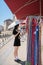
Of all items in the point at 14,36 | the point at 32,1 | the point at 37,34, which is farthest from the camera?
the point at 32,1

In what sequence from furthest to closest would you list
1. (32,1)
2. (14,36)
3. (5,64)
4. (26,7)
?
1. (26,7)
2. (32,1)
3. (14,36)
4. (5,64)

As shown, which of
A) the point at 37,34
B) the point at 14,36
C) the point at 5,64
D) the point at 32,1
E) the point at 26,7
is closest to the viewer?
the point at 37,34

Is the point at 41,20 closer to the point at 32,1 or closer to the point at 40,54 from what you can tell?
the point at 40,54

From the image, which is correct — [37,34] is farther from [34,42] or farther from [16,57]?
[16,57]

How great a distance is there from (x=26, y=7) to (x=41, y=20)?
2.32m

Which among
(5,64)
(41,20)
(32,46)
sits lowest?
(5,64)

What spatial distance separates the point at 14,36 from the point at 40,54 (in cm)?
128

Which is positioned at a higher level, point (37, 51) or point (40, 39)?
point (40, 39)

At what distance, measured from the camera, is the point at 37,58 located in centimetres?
180

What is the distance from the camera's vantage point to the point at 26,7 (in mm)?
4055

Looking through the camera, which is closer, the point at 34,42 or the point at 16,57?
the point at 34,42

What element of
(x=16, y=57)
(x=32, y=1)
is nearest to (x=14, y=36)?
(x=16, y=57)

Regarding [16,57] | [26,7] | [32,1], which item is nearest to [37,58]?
[16,57]

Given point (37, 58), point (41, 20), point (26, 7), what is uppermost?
point (26, 7)
